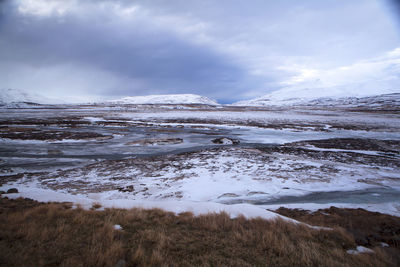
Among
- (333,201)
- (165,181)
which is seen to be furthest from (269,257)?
(165,181)

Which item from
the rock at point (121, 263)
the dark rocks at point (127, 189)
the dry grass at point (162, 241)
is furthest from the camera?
the dark rocks at point (127, 189)

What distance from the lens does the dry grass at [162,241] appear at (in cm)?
371

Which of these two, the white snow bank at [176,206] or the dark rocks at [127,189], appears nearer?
the white snow bank at [176,206]

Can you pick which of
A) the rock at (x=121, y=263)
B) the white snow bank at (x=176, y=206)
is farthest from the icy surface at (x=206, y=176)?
the rock at (x=121, y=263)

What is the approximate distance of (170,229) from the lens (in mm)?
5223

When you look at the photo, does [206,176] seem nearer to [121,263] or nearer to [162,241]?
[162,241]

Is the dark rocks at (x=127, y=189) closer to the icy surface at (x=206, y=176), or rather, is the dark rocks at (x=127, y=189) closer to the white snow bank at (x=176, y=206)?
the icy surface at (x=206, y=176)

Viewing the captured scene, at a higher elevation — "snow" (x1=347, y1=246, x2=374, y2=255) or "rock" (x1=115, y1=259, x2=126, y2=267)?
"rock" (x1=115, y1=259, x2=126, y2=267)

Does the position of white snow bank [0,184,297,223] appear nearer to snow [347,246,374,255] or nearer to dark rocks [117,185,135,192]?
dark rocks [117,185,135,192]

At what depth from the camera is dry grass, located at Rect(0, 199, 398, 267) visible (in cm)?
371

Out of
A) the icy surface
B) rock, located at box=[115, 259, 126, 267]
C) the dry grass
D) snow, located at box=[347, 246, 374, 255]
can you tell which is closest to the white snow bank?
the icy surface

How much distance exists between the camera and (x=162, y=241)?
172 inches

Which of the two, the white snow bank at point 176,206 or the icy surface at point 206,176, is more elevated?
the white snow bank at point 176,206

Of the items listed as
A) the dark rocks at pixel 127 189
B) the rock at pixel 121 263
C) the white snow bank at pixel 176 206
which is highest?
the rock at pixel 121 263
